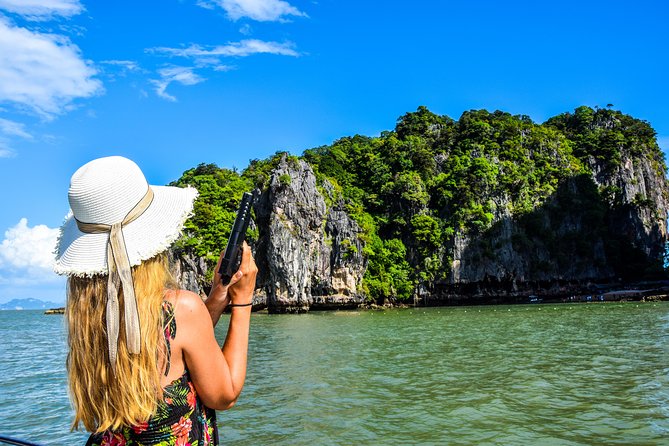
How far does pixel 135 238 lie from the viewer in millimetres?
1719

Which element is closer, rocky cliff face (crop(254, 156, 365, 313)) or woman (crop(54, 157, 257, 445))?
woman (crop(54, 157, 257, 445))

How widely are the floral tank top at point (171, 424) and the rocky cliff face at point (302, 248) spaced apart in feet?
147

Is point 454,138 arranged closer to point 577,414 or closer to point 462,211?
point 462,211

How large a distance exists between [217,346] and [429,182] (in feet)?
192

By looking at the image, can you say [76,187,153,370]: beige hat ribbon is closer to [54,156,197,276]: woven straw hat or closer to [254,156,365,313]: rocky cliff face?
[54,156,197,276]: woven straw hat

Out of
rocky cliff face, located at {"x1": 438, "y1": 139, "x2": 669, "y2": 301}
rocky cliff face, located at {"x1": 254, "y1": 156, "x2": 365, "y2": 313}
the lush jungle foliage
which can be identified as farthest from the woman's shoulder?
rocky cliff face, located at {"x1": 438, "y1": 139, "x2": 669, "y2": 301}

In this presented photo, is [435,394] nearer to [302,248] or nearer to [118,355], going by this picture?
[118,355]

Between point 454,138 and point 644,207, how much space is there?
2576cm

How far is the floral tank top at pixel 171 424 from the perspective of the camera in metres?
1.74

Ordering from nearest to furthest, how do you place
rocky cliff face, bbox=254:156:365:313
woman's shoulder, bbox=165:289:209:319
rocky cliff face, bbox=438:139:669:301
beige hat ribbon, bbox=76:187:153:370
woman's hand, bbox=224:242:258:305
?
beige hat ribbon, bbox=76:187:153:370, woman's shoulder, bbox=165:289:209:319, woman's hand, bbox=224:242:258:305, rocky cliff face, bbox=254:156:365:313, rocky cliff face, bbox=438:139:669:301

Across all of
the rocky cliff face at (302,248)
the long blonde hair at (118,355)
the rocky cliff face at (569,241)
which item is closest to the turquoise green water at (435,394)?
the long blonde hair at (118,355)

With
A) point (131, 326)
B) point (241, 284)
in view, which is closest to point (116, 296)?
point (131, 326)

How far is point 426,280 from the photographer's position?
2127 inches

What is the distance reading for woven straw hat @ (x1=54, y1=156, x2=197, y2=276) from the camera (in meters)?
1.68
